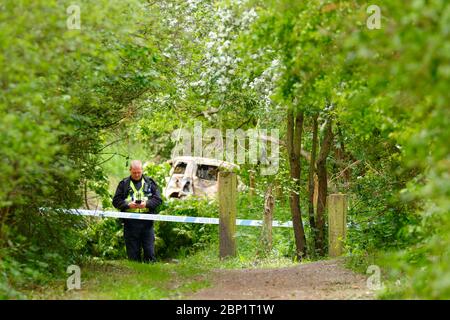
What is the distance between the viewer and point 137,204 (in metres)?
14.4

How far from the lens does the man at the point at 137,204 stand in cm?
1441

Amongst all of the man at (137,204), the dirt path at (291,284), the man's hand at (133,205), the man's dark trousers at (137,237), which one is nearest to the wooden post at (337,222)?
the dirt path at (291,284)

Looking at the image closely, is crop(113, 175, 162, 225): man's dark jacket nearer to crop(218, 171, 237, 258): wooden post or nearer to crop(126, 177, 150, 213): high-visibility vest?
crop(126, 177, 150, 213): high-visibility vest

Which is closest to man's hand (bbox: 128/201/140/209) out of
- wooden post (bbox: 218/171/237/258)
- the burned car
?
wooden post (bbox: 218/171/237/258)

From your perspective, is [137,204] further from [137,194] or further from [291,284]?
[291,284]

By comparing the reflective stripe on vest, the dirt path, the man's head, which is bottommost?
the dirt path

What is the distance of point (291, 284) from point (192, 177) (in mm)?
11395

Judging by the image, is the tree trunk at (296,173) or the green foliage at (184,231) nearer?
the tree trunk at (296,173)

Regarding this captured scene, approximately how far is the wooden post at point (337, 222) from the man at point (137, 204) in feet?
9.57

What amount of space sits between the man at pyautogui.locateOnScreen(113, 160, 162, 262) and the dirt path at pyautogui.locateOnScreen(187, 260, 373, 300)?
7.79ft

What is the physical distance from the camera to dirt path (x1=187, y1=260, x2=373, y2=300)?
9625 mm

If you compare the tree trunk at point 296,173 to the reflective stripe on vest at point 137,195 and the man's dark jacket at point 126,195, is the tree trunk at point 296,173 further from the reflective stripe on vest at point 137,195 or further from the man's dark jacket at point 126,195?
the reflective stripe on vest at point 137,195

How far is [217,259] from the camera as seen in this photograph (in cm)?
1538
